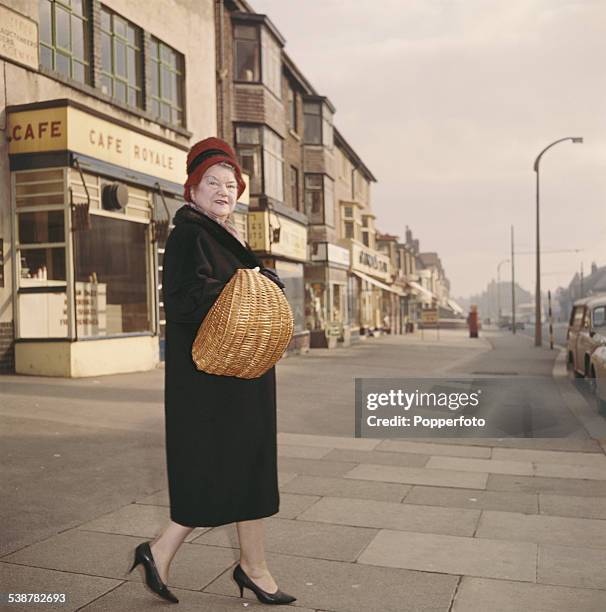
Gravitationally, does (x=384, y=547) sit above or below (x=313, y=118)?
below

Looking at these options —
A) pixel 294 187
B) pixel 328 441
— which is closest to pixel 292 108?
pixel 294 187

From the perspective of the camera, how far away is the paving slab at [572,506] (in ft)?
A: 18.3

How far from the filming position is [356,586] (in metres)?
3.98

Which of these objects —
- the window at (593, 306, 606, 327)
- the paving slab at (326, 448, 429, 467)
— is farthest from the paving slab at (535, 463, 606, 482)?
the window at (593, 306, 606, 327)

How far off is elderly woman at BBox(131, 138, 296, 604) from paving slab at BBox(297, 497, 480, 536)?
162 cm

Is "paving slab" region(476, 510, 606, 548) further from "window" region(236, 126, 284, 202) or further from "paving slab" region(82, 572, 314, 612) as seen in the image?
"window" region(236, 126, 284, 202)

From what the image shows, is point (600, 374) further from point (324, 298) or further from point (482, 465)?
point (324, 298)

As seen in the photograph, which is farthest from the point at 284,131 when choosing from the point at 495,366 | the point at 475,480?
the point at 475,480

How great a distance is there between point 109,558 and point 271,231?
64.9 feet

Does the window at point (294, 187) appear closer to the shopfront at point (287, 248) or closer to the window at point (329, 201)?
the shopfront at point (287, 248)

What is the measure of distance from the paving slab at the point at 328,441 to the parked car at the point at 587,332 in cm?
539

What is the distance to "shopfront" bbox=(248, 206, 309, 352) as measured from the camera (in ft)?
77.2

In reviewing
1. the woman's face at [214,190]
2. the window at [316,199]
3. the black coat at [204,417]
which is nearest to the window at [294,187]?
the window at [316,199]

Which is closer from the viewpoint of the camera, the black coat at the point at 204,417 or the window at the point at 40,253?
the black coat at the point at 204,417
